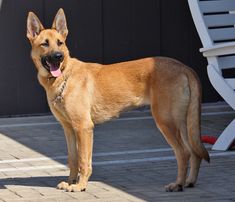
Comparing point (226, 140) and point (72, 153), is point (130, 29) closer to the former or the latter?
point (226, 140)

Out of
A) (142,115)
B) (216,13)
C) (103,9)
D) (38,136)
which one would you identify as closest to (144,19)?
(103,9)

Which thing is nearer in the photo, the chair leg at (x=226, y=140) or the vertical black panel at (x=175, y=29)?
the chair leg at (x=226, y=140)

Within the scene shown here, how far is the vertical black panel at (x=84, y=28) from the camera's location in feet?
48.2

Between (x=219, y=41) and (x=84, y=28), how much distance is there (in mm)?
3475

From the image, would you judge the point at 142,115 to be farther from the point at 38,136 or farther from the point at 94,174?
the point at 94,174

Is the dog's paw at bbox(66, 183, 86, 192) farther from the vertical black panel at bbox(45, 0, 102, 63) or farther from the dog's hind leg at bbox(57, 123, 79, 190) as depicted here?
the vertical black panel at bbox(45, 0, 102, 63)

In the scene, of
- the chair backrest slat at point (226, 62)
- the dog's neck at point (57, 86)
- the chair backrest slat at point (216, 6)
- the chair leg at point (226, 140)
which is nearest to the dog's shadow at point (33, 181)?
the dog's neck at point (57, 86)

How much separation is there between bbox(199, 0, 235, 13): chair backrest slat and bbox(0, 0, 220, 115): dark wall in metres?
3.16

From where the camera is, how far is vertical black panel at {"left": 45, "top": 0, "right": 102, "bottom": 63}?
14.7 metres

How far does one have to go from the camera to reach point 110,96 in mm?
8680

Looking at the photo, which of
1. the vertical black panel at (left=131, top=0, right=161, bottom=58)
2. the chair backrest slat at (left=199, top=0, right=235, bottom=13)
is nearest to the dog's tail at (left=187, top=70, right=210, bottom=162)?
the chair backrest slat at (left=199, top=0, right=235, bottom=13)

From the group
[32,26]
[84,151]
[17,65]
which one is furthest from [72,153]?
[17,65]

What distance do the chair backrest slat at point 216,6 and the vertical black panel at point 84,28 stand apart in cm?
331

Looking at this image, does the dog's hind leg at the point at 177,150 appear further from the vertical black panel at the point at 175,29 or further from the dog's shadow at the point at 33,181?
the vertical black panel at the point at 175,29
